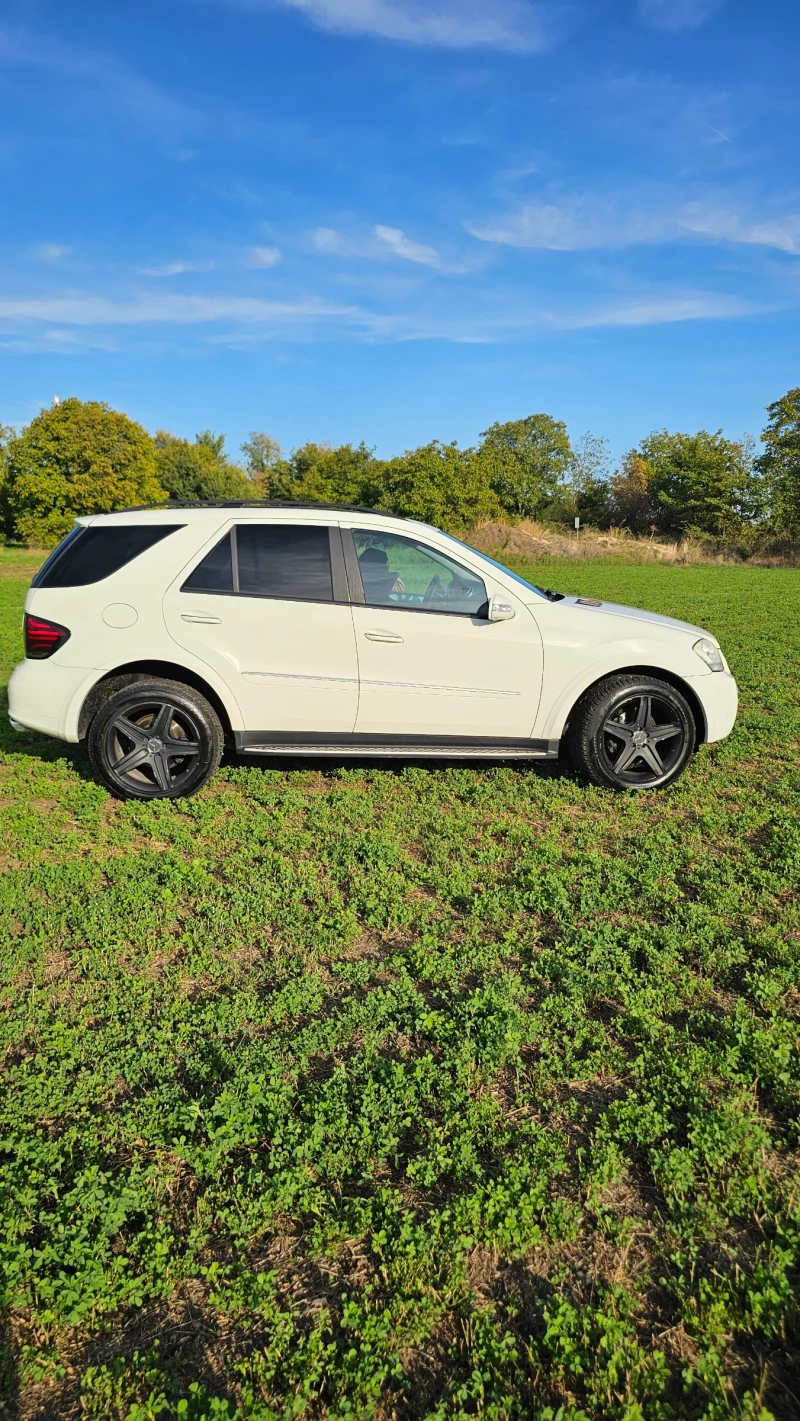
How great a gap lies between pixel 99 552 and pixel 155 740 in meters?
1.26

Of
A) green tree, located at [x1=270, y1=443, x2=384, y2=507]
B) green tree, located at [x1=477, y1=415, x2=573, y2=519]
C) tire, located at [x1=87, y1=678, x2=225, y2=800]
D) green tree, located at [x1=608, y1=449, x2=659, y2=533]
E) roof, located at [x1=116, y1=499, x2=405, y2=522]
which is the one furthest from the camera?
green tree, located at [x1=270, y1=443, x2=384, y2=507]

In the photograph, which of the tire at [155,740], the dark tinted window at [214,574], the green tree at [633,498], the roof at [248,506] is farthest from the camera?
the green tree at [633,498]

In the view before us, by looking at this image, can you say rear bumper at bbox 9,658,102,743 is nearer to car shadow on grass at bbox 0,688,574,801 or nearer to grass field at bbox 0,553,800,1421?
car shadow on grass at bbox 0,688,574,801

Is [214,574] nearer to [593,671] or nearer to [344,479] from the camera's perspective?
[593,671]

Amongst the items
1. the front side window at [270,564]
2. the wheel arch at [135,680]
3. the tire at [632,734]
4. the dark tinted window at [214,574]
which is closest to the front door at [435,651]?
the front side window at [270,564]

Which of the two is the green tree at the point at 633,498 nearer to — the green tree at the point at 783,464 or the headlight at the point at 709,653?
the green tree at the point at 783,464

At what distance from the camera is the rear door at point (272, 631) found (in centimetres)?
480

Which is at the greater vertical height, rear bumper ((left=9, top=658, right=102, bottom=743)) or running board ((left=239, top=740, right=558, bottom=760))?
→ rear bumper ((left=9, top=658, right=102, bottom=743))

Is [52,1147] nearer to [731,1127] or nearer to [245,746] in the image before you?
[731,1127]

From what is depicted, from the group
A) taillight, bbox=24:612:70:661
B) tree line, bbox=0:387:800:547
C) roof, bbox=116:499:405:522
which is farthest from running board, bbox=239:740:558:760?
tree line, bbox=0:387:800:547

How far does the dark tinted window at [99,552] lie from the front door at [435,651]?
133cm

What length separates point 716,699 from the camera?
517 cm

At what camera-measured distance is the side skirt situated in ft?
16.2

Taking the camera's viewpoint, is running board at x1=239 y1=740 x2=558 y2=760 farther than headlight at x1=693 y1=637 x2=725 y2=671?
No
